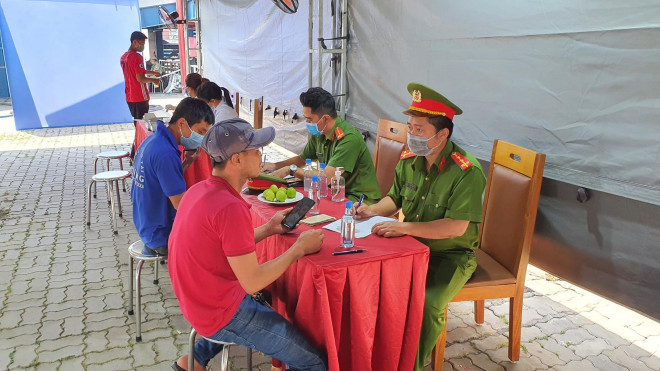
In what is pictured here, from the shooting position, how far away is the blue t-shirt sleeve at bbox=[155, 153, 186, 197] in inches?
93.5

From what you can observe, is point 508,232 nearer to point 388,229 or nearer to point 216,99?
point 388,229

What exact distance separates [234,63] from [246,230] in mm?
7055

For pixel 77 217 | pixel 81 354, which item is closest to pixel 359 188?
pixel 81 354

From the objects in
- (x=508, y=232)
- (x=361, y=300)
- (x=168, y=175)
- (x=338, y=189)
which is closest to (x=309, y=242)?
(x=361, y=300)

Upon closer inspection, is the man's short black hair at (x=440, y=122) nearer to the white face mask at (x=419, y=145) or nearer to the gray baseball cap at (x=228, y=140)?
→ the white face mask at (x=419, y=145)

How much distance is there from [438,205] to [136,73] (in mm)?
5661

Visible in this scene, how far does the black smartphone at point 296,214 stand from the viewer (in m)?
1.99

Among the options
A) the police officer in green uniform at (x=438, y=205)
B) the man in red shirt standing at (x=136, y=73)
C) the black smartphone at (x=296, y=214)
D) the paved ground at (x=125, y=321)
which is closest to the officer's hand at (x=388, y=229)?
the police officer in green uniform at (x=438, y=205)

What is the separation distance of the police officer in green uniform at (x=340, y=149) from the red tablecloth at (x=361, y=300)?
3.31 feet

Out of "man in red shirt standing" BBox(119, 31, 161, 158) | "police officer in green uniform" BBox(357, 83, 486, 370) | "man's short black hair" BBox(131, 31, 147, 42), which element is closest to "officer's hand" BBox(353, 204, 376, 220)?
"police officer in green uniform" BBox(357, 83, 486, 370)

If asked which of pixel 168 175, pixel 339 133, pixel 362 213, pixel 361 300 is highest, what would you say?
pixel 339 133

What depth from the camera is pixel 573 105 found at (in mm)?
2408

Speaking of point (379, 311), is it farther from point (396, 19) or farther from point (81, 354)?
point (396, 19)

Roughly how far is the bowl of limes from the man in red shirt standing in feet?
15.0
